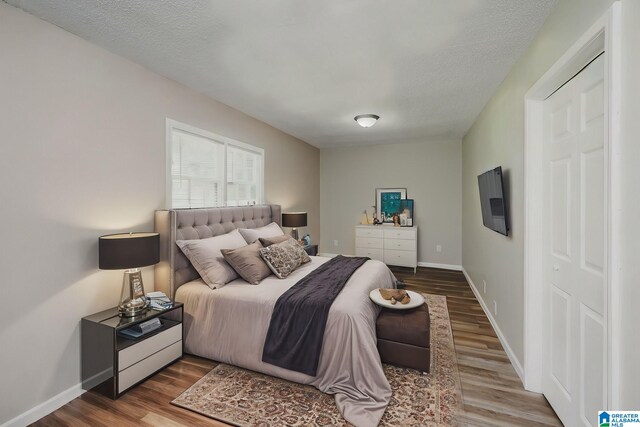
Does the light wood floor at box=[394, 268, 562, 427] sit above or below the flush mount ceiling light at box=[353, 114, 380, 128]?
below

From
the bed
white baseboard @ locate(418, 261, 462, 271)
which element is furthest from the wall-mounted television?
white baseboard @ locate(418, 261, 462, 271)

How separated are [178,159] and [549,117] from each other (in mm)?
3228

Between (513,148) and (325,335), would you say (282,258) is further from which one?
(513,148)

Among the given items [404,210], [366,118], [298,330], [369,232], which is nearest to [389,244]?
[369,232]

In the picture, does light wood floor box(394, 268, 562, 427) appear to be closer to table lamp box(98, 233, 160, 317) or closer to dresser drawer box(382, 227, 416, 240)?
dresser drawer box(382, 227, 416, 240)

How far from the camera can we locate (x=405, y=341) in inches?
88.4

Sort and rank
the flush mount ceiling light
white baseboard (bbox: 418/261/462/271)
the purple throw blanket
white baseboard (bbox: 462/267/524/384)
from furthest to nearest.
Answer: white baseboard (bbox: 418/261/462/271) → the flush mount ceiling light → white baseboard (bbox: 462/267/524/384) → the purple throw blanket

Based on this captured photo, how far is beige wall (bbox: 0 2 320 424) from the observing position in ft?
5.74

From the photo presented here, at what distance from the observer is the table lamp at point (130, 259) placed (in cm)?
202

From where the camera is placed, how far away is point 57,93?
197cm

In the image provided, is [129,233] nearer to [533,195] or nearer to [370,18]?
[370,18]

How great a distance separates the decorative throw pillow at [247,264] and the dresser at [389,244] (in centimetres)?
324

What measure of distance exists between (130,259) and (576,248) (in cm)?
286

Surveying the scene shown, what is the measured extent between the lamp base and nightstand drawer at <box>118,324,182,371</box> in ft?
0.76
